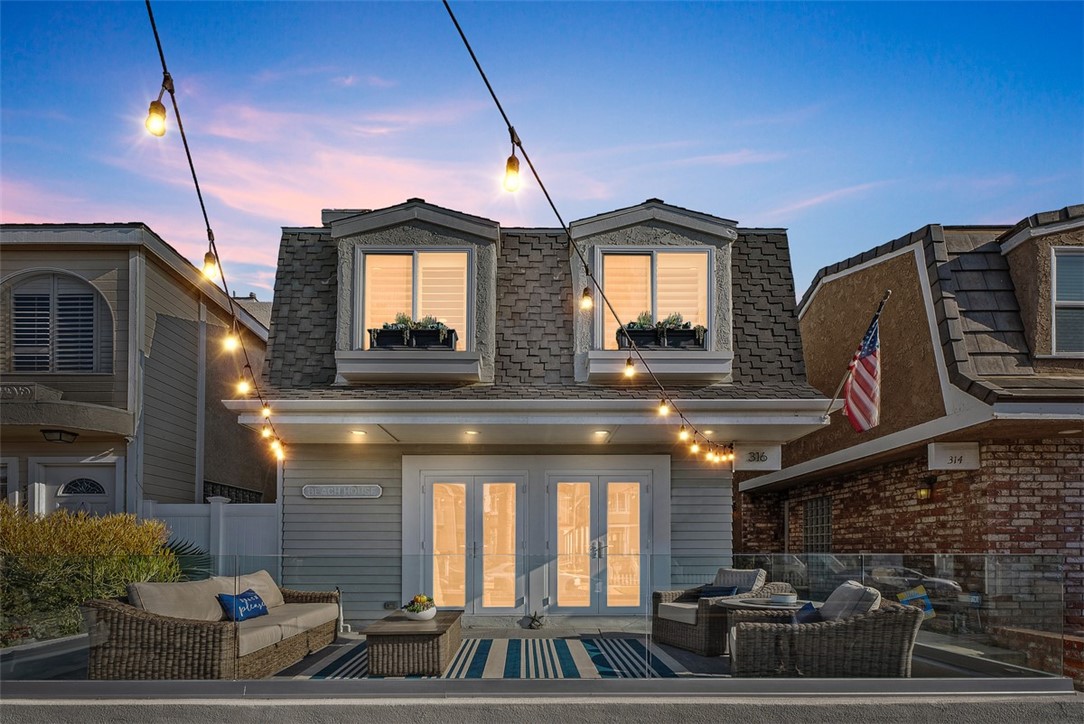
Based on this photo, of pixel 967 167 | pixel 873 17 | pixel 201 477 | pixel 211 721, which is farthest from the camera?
pixel 967 167

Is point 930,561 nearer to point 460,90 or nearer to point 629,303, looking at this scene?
point 629,303

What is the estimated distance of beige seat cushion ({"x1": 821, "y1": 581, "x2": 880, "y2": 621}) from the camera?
6.70 meters

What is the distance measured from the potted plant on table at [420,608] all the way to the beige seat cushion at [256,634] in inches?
41.2

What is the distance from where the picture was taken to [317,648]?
689cm

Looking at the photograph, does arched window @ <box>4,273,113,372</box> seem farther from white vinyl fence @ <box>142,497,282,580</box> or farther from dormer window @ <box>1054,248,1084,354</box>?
dormer window @ <box>1054,248,1084,354</box>

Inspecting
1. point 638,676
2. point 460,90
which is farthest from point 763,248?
point 638,676

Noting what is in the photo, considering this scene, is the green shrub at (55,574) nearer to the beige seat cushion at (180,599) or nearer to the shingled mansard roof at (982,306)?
the beige seat cushion at (180,599)

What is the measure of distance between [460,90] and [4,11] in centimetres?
589

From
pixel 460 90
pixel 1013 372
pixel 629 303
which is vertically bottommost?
pixel 1013 372

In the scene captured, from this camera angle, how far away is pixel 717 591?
716 cm

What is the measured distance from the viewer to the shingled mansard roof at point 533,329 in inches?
387

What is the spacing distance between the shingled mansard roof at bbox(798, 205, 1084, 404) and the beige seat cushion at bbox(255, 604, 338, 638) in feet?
22.9

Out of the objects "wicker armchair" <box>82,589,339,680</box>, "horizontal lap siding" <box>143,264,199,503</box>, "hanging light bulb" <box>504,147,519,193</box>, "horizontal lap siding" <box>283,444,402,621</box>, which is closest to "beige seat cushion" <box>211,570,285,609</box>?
"wicker armchair" <box>82,589,339,680</box>

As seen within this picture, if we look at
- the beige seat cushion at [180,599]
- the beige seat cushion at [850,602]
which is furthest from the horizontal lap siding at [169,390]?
the beige seat cushion at [850,602]
